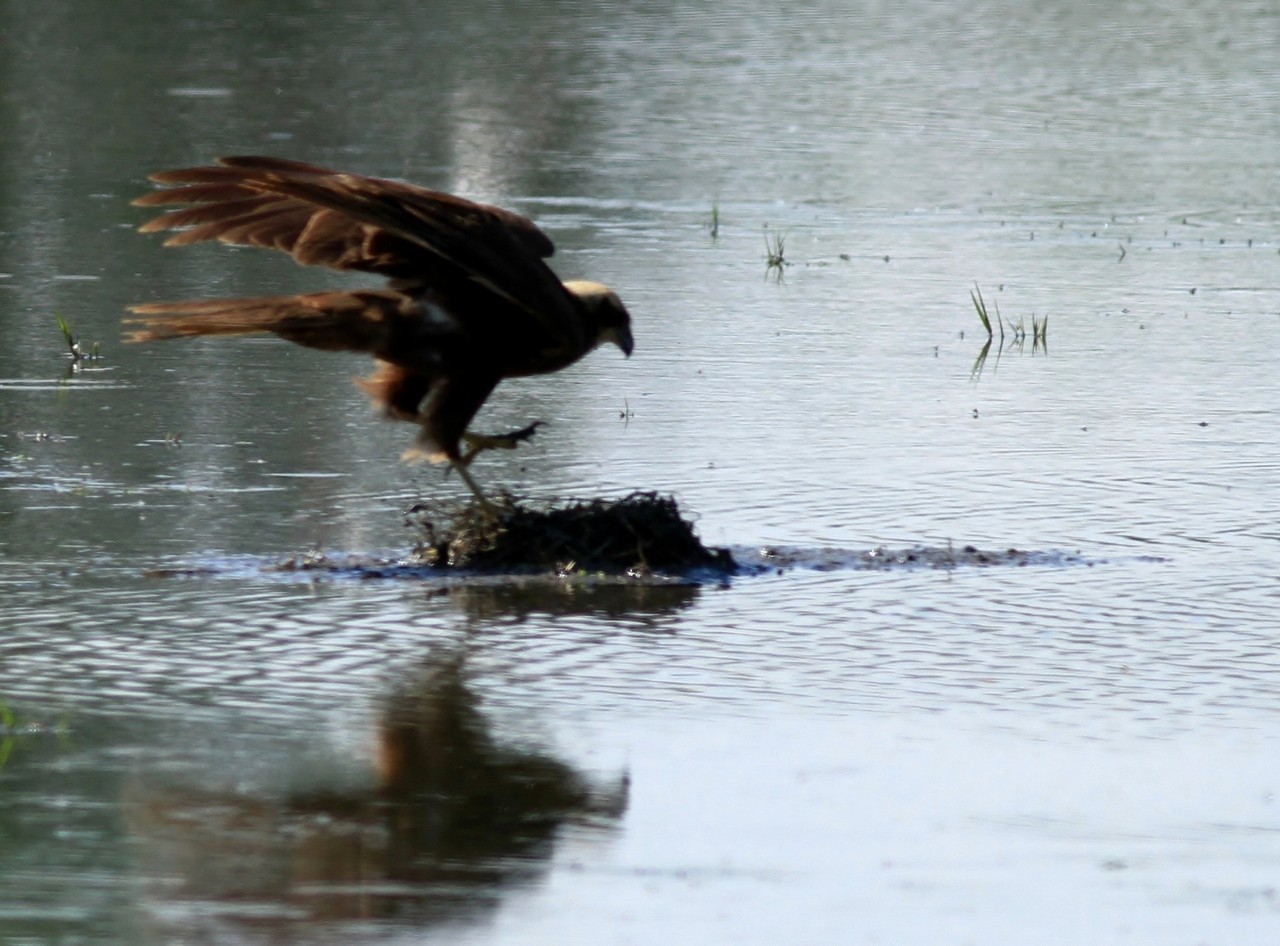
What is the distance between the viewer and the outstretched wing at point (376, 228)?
6.08m

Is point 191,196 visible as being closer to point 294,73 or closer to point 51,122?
point 51,122

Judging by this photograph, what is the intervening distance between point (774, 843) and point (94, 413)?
4476 mm

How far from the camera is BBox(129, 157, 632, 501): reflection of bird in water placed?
624cm

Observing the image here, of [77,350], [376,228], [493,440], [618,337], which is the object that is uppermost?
[376,228]

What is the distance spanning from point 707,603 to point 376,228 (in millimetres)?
1339

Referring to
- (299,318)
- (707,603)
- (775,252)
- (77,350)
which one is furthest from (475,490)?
(775,252)

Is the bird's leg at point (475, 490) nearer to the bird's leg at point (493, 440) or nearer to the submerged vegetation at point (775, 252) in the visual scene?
the bird's leg at point (493, 440)

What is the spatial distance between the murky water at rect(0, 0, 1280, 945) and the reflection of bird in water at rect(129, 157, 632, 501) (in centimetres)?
52

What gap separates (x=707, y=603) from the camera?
6.12 meters

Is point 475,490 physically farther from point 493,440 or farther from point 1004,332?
point 1004,332

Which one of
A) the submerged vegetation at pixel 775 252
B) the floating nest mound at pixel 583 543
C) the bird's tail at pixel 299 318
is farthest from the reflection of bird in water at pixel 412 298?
the submerged vegetation at pixel 775 252

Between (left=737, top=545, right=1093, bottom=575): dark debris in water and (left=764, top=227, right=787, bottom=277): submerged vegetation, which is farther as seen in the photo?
Answer: (left=764, top=227, right=787, bottom=277): submerged vegetation

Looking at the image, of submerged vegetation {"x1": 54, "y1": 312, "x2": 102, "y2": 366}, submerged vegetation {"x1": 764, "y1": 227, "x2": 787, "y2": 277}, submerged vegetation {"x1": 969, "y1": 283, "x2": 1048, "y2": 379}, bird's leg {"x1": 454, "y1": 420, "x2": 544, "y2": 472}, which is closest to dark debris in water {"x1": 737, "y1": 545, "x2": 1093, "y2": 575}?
bird's leg {"x1": 454, "y1": 420, "x2": 544, "y2": 472}

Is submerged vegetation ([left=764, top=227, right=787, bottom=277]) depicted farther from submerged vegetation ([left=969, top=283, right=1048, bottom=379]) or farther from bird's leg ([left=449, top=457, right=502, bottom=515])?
bird's leg ([left=449, top=457, right=502, bottom=515])
